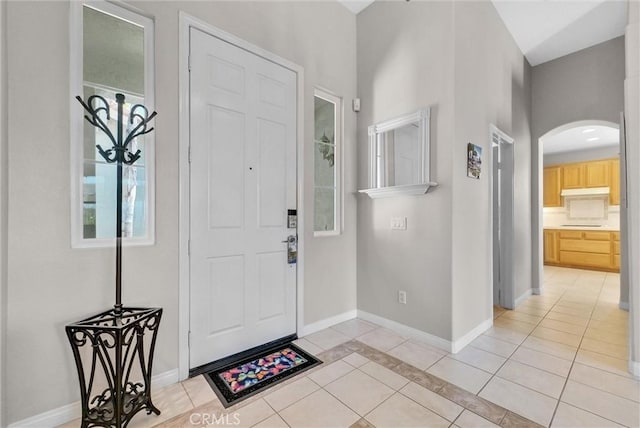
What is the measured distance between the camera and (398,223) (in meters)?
2.80

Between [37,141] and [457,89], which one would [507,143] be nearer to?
[457,89]

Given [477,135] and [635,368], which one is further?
[477,135]

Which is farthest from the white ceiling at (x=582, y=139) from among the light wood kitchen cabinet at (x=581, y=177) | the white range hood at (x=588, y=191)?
the white range hood at (x=588, y=191)

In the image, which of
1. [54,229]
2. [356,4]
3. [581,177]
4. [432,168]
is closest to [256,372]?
[54,229]

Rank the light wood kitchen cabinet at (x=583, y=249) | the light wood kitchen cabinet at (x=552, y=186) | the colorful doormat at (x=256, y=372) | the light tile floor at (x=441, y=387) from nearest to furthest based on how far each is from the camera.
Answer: the light tile floor at (x=441, y=387)
the colorful doormat at (x=256, y=372)
the light wood kitchen cabinet at (x=583, y=249)
the light wood kitchen cabinet at (x=552, y=186)

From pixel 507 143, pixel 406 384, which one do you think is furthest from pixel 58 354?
pixel 507 143

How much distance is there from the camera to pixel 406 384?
194cm

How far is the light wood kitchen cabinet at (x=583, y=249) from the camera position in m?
5.64

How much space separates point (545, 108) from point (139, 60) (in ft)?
17.1

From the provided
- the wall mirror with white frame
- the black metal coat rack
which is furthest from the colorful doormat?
the wall mirror with white frame

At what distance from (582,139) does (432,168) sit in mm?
5548

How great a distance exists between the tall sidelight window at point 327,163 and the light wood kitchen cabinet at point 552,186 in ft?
21.5

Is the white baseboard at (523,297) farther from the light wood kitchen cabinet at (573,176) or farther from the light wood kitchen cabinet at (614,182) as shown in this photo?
the light wood kitchen cabinet at (573,176)

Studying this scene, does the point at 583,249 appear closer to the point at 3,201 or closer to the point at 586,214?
the point at 586,214
